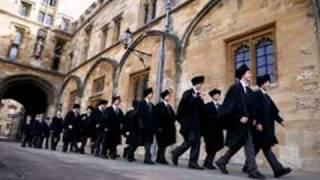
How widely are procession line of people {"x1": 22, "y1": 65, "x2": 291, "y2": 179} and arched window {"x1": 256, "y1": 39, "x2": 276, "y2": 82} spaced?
3.96 ft

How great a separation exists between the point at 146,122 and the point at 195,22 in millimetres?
4498

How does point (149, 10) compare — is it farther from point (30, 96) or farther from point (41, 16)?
point (30, 96)

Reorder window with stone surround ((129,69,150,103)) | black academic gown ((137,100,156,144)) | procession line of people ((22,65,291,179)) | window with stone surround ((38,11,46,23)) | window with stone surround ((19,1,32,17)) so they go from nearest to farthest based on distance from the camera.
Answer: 1. procession line of people ((22,65,291,179))
2. black academic gown ((137,100,156,144))
3. window with stone surround ((129,69,150,103))
4. window with stone surround ((19,1,32,17))
5. window with stone surround ((38,11,46,23))

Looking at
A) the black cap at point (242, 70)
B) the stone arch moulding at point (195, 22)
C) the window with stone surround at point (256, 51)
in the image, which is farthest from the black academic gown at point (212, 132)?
the stone arch moulding at point (195, 22)

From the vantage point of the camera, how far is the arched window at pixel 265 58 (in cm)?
837

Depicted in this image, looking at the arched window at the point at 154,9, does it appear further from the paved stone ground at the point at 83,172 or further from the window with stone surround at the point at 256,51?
the paved stone ground at the point at 83,172

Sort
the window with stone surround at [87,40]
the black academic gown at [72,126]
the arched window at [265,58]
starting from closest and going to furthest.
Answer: the arched window at [265,58], the black academic gown at [72,126], the window with stone surround at [87,40]

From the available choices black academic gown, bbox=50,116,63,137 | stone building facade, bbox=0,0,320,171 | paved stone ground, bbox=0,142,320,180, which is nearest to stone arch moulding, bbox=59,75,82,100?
stone building facade, bbox=0,0,320,171

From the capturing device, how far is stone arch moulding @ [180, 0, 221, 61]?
1023 cm

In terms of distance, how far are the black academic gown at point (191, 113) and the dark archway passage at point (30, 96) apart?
16.8 m

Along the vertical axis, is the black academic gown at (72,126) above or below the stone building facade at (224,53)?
below

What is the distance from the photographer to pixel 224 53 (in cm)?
950

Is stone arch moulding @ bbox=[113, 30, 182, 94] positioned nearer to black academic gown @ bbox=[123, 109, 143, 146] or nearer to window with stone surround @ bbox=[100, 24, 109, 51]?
black academic gown @ bbox=[123, 109, 143, 146]

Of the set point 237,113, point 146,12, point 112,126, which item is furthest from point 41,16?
point 237,113
